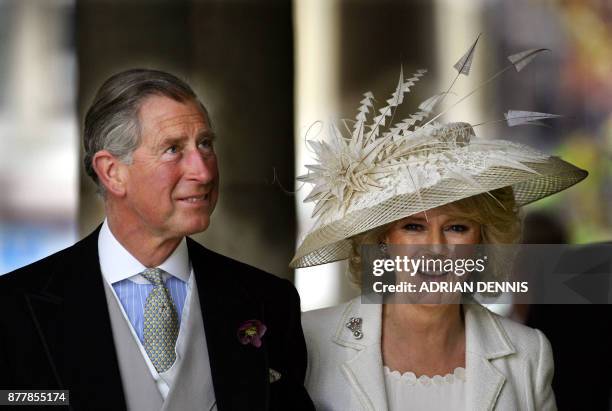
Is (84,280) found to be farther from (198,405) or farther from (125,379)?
(198,405)

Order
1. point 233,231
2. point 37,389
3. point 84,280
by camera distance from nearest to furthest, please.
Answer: point 37,389
point 84,280
point 233,231

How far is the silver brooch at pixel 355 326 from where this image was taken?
257 centimetres

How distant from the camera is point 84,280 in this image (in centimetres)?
216

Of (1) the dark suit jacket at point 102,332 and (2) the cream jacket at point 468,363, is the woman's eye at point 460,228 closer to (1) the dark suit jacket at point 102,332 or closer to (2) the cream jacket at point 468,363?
(2) the cream jacket at point 468,363

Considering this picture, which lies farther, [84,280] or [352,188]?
[352,188]

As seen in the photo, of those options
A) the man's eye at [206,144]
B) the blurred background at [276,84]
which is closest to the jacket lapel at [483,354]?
the man's eye at [206,144]

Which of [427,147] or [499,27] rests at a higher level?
[499,27]

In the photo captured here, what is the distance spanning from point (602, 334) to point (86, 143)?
80.9 inches

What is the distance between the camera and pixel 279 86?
3.91 metres

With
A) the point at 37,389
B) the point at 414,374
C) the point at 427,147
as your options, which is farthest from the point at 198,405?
the point at 427,147

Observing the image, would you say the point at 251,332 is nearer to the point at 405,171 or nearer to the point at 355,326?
the point at 355,326

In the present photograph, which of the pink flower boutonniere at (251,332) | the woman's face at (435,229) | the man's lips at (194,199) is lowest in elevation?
the pink flower boutonniere at (251,332)

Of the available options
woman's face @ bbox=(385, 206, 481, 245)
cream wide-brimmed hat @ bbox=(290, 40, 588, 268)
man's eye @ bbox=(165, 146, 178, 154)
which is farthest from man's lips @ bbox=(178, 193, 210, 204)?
woman's face @ bbox=(385, 206, 481, 245)

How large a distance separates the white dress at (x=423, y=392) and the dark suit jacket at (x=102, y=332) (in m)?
0.26
